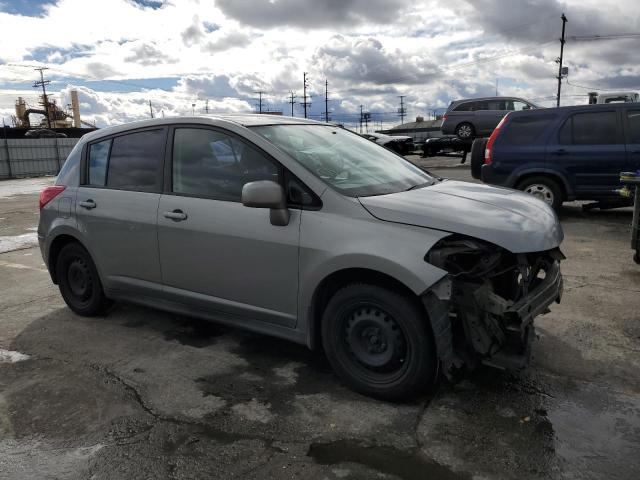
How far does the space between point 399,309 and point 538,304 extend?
0.88 meters

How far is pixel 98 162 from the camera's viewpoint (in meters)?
4.55

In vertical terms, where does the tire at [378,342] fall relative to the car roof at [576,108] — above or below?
below

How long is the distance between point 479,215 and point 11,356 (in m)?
3.61

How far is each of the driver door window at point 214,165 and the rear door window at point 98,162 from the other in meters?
0.92

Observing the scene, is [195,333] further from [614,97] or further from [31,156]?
[31,156]

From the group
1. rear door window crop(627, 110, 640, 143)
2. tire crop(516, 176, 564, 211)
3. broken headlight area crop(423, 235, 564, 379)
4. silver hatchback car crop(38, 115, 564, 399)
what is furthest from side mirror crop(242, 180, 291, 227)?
rear door window crop(627, 110, 640, 143)

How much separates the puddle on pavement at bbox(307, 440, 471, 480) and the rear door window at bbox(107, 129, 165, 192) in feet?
7.71

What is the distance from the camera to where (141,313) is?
4898mm

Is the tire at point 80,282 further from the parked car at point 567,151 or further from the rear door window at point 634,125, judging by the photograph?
the rear door window at point 634,125

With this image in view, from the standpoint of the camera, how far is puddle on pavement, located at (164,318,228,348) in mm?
4164

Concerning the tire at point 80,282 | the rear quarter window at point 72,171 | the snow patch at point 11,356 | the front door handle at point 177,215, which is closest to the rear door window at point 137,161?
the front door handle at point 177,215

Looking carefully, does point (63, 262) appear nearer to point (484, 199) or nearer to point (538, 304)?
point (484, 199)

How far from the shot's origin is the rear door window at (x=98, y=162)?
4492mm

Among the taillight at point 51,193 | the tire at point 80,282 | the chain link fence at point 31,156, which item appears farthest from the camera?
the chain link fence at point 31,156
